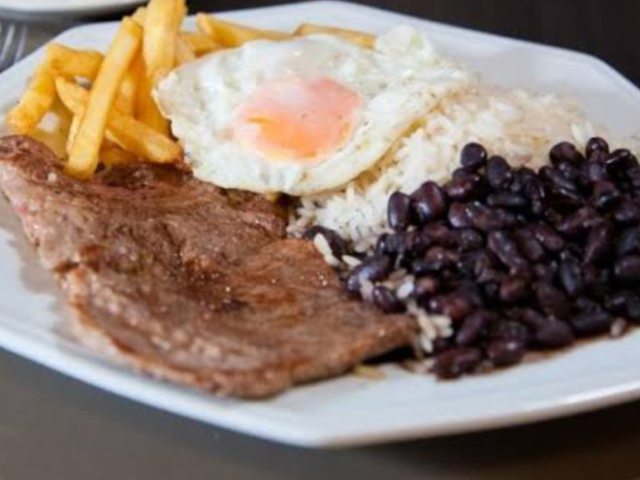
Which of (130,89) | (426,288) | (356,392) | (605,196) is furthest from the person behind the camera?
(130,89)

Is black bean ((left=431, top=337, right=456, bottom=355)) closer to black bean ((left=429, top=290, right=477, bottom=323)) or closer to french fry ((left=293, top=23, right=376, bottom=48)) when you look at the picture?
black bean ((left=429, top=290, right=477, bottom=323))

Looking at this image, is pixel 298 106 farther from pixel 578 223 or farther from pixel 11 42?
pixel 11 42

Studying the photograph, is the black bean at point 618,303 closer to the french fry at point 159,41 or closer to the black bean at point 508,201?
the black bean at point 508,201

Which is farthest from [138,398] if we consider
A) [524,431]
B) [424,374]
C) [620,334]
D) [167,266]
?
[620,334]

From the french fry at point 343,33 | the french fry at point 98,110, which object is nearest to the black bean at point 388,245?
the french fry at point 98,110

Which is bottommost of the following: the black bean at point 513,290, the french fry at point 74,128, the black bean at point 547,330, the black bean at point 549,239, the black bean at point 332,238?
the french fry at point 74,128

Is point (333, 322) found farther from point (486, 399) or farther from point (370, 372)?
point (486, 399)

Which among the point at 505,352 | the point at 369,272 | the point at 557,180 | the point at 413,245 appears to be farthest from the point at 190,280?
the point at 557,180
